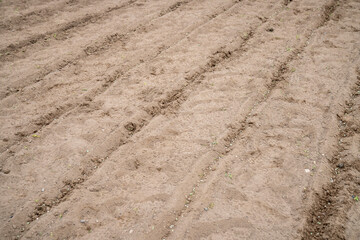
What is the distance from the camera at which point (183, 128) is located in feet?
12.5

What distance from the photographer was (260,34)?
5.75 meters

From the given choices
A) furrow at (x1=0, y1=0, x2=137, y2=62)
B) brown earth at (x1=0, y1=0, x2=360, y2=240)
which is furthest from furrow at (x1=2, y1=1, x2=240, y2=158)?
furrow at (x1=0, y1=0, x2=137, y2=62)

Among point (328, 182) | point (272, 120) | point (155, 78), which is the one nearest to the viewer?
point (328, 182)

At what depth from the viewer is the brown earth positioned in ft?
9.40

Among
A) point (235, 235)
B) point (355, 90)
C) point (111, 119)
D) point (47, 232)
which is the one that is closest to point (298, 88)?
point (355, 90)

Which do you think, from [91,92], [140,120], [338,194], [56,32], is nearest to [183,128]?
[140,120]

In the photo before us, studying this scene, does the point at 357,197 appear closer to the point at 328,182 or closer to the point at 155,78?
→ the point at 328,182

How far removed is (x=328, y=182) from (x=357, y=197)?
316 millimetres

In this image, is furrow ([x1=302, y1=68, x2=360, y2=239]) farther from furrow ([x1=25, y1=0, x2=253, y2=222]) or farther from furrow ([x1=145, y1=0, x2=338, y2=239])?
furrow ([x1=25, y1=0, x2=253, y2=222])

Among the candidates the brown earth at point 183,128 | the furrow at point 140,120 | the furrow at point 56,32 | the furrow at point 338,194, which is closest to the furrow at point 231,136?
the brown earth at point 183,128

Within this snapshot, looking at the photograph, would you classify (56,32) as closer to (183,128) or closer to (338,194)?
(183,128)

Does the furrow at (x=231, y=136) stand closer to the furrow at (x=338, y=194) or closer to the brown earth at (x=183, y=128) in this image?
the brown earth at (x=183, y=128)

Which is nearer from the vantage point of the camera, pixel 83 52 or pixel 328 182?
pixel 328 182

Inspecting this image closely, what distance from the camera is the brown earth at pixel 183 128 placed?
9.40ft
